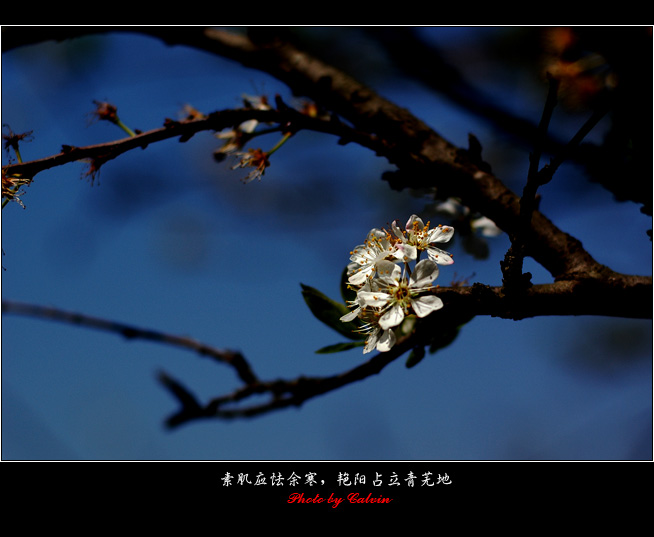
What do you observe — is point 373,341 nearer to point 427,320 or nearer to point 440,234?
point 427,320

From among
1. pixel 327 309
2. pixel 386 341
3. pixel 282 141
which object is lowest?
pixel 386 341

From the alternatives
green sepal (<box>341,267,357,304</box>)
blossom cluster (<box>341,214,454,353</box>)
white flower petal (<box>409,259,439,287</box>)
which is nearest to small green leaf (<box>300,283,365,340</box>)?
green sepal (<box>341,267,357,304</box>)

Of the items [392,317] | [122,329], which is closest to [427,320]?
[392,317]

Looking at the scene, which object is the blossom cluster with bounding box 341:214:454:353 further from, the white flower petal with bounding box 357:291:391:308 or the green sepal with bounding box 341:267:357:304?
the green sepal with bounding box 341:267:357:304

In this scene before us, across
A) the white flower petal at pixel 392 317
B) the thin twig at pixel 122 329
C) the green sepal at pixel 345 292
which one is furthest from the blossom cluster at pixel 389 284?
the thin twig at pixel 122 329

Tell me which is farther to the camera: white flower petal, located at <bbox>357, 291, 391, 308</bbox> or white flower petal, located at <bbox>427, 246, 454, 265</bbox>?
white flower petal, located at <bbox>427, 246, 454, 265</bbox>

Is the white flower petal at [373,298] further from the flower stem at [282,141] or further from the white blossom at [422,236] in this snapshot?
the flower stem at [282,141]

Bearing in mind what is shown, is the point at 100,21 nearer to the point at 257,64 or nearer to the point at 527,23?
the point at 257,64

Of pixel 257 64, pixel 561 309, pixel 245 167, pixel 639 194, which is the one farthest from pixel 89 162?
pixel 639 194
